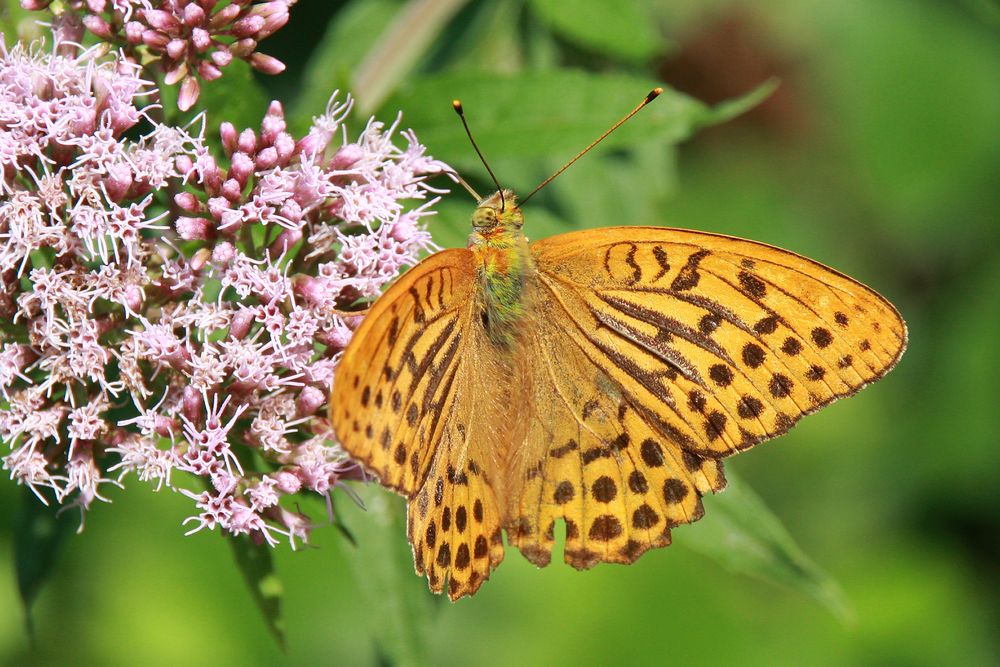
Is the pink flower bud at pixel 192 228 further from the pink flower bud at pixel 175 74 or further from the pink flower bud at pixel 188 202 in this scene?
the pink flower bud at pixel 175 74

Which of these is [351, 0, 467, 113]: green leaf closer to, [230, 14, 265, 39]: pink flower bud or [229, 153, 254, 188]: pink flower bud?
[230, 14, 265, 39]: pink flower bud

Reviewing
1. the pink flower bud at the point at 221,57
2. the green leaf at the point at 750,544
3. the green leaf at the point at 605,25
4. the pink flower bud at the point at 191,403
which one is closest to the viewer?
the pink flower bud at the point at 191,403

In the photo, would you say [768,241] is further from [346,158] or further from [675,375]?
[346,158]

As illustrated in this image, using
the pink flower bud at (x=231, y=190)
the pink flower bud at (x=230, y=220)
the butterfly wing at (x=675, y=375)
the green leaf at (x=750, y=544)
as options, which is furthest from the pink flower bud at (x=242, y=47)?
the green leaf at (x=750, y=544)

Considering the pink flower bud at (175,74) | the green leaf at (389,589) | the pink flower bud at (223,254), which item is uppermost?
the pink flower bud at (175,74)

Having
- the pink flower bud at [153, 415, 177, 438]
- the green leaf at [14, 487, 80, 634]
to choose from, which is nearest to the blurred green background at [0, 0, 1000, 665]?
the pink flower bud at [153, 415, 177, 438]

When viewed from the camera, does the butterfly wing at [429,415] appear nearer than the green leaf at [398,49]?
Yes

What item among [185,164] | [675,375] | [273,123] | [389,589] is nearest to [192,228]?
[185,164]
